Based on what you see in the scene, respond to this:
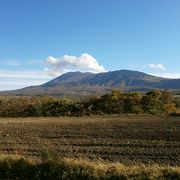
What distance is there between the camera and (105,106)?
44.2 metres

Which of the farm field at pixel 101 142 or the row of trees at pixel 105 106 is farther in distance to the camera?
the row of trees at pixel 105 106

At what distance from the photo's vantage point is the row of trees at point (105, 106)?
43344 millimetres

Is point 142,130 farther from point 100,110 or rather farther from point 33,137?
point 100,110

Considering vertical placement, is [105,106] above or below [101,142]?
above

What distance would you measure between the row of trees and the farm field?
12410 millimetres

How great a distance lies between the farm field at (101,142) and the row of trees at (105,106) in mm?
12410

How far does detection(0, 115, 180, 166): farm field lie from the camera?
699 inches

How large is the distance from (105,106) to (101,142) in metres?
22.3

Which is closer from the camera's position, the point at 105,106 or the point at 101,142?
the point at 101,142

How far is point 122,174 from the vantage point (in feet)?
42.8

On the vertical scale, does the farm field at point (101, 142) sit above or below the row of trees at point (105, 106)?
below

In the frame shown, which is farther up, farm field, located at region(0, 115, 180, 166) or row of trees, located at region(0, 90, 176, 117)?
row of trees, located at region(0, 90, 176, 117)

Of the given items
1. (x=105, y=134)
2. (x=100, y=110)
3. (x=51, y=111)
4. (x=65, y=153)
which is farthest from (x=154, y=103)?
(x=65, y=153)

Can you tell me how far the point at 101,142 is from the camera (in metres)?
22.0
